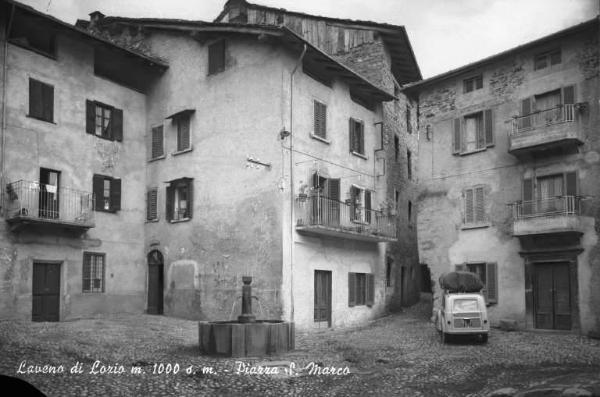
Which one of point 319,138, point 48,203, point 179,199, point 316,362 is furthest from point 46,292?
point 316,362

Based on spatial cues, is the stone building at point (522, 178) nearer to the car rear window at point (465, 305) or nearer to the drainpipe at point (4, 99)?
the car rear window at point (465, 305)

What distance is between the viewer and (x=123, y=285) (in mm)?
25703

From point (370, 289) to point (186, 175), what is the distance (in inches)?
372

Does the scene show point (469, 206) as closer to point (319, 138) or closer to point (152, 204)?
point (319, 138)

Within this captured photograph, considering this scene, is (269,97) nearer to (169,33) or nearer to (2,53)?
(169,33)

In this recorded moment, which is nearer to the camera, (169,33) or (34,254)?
(34,254)

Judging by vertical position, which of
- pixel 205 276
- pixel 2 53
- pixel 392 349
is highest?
pixel 2 53

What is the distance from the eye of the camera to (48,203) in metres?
22.8

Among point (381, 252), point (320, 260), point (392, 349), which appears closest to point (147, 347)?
point (392, 349)

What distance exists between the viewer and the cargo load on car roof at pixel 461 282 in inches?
816

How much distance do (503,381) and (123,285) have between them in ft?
57.1

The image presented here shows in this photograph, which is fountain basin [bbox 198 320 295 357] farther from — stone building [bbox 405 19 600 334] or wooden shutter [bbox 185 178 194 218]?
stone building [bbox 405 19 600 334]

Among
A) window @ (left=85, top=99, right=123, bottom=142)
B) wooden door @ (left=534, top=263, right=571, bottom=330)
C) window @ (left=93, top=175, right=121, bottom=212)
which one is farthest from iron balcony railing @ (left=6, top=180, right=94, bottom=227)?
wooden door @ (left=534, top=263, right=571, bottom=330)

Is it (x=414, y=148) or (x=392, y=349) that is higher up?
(x=414, y=148)
